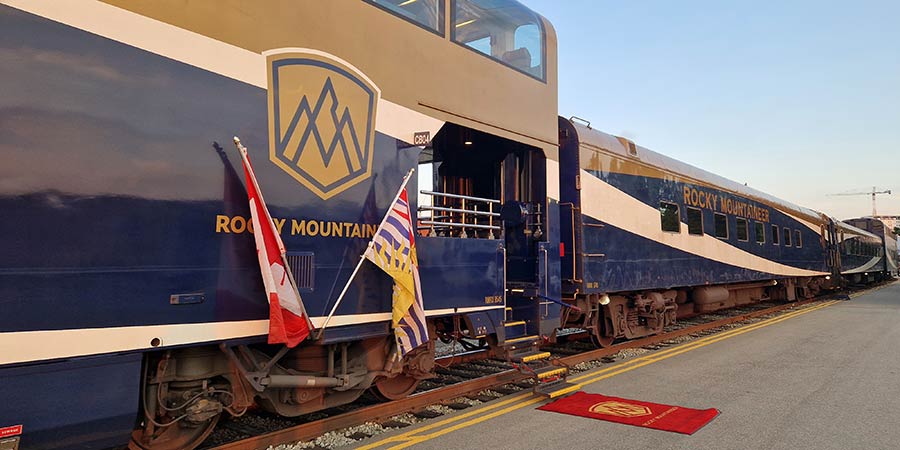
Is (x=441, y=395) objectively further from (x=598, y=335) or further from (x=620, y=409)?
(x=598, y=335)

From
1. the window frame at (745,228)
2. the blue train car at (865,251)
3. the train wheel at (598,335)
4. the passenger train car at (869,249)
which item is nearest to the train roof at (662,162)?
the window frame at (745,228)

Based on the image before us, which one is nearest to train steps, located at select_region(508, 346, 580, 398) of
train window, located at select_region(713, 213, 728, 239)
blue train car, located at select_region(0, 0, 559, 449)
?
blue train car, located at select_region(0, 0, 559, 449)

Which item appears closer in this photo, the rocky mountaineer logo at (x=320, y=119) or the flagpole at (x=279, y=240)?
the flagpole at (x=279, y=240)

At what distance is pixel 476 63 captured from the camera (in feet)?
19.0

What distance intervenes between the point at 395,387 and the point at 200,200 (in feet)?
9.50

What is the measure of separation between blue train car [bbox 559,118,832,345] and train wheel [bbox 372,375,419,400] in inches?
129

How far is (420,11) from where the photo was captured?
5172 mm

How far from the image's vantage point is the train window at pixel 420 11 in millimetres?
4883

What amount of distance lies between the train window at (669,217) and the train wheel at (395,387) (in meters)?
6.34

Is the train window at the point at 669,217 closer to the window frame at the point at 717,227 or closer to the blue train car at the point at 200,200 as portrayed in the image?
the window frame at the point at 717,227

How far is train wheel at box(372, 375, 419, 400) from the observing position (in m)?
5.35

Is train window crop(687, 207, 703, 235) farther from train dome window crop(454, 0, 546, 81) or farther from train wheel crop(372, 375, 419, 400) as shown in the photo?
train wheel crop(372, 375, 419, 400)

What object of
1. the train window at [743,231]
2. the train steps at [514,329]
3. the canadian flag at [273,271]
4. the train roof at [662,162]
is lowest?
the train steps at [514,329]

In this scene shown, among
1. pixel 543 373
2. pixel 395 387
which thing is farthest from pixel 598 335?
pixel 395 387
